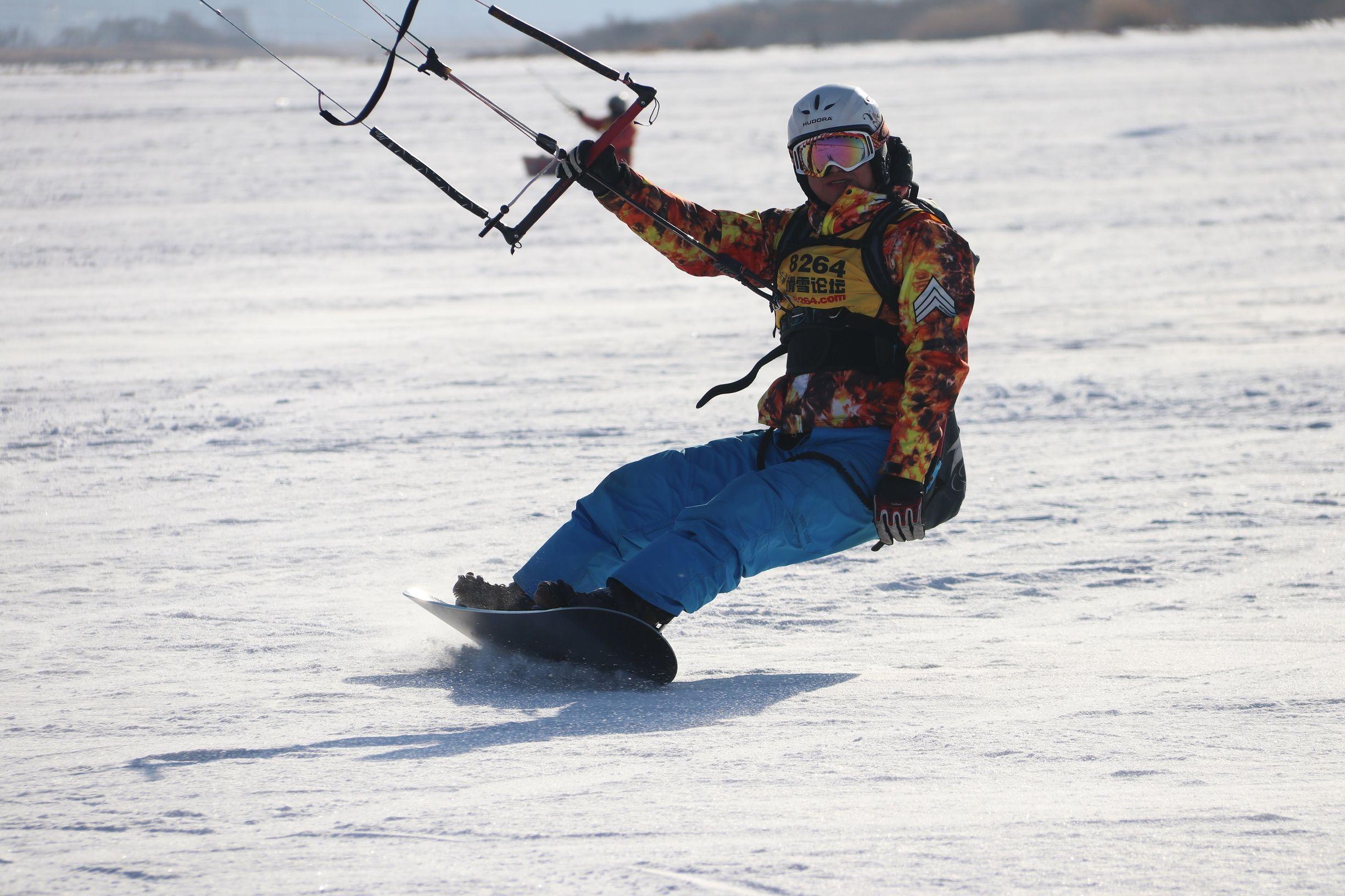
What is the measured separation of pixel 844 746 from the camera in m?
2.96

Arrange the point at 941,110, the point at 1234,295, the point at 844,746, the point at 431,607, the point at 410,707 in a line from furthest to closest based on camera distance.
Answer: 1. the point at 941,110
2. the point at 1234,295
3. the point at 431,607
4. the point at 410,707
5. the point at 844,746

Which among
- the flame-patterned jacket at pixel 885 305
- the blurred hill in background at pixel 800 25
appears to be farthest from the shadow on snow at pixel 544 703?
the blurred hill in background at pixel 800 25

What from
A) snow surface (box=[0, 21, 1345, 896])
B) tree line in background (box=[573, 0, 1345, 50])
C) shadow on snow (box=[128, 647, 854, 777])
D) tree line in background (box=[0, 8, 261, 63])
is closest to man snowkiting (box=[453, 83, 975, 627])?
shadow on snow (box=[128, 647, 854, 777])

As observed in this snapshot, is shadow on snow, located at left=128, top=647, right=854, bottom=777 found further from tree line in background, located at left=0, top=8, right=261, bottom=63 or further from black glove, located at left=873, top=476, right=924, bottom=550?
tree line in background, located at left=0, top=8, right=261, bottom=63

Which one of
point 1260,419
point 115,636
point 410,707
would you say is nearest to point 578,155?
point 410,707

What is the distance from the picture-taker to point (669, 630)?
13.3ft

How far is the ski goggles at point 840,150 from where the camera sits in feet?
11.9

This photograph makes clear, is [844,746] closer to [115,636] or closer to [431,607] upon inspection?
[431,607]

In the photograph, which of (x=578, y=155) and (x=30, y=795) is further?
(x=578, y=155)

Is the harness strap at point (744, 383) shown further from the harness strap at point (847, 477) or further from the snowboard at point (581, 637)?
the snowboard at point (581, 637)

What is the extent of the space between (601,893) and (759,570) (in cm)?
122

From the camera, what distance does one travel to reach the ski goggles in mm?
3615

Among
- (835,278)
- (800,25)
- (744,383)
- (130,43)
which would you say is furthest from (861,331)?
(800,25)

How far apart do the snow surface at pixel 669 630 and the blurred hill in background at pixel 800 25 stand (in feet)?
55.9
